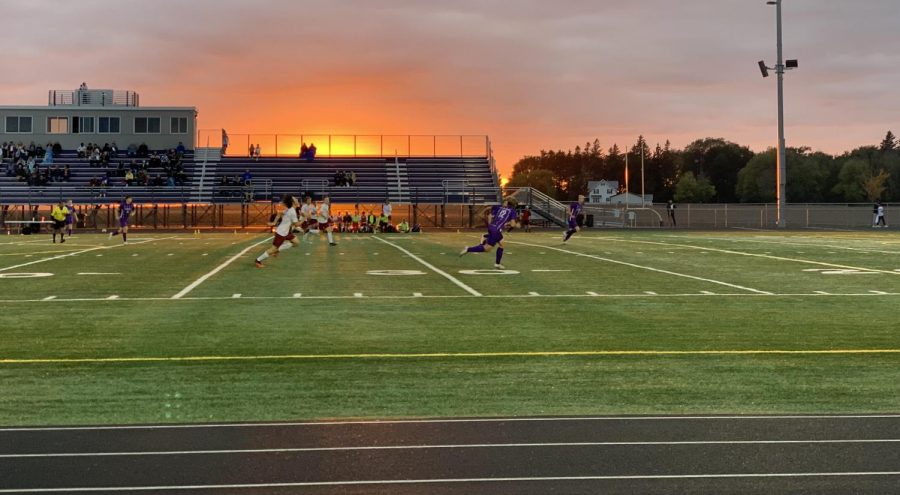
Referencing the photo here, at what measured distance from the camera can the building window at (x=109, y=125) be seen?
7912 centimetres

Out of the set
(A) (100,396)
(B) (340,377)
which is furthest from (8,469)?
(B) (340,377)

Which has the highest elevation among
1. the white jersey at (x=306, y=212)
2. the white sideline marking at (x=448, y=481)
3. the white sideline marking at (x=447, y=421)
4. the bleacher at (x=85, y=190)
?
the bleacher at (x=85, y=190)

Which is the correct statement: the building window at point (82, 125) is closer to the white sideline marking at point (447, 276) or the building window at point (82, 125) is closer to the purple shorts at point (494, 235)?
the white sideline marking at point (447, 276)

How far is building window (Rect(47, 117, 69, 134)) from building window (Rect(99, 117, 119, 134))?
279cm

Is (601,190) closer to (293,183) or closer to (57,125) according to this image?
(293,183)

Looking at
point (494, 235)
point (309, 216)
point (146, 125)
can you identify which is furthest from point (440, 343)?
point (146, 125)

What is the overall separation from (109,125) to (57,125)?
13.3ft

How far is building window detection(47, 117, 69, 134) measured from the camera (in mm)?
79125

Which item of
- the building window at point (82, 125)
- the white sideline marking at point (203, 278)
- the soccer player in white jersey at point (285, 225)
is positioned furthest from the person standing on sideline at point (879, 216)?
the building window at point (82, 125)

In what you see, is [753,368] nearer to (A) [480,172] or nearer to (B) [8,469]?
(B) [8,469]

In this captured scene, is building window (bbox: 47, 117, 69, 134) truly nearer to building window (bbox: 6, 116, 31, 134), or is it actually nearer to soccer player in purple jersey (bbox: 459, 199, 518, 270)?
building window (bbox: 6, 116, 31, 134)

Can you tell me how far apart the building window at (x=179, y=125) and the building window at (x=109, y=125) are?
443 centimetres


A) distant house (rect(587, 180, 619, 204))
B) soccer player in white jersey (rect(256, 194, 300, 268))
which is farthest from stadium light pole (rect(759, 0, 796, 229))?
distant house (rect(587, 180, 619, 204))

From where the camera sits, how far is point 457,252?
1341 inches
